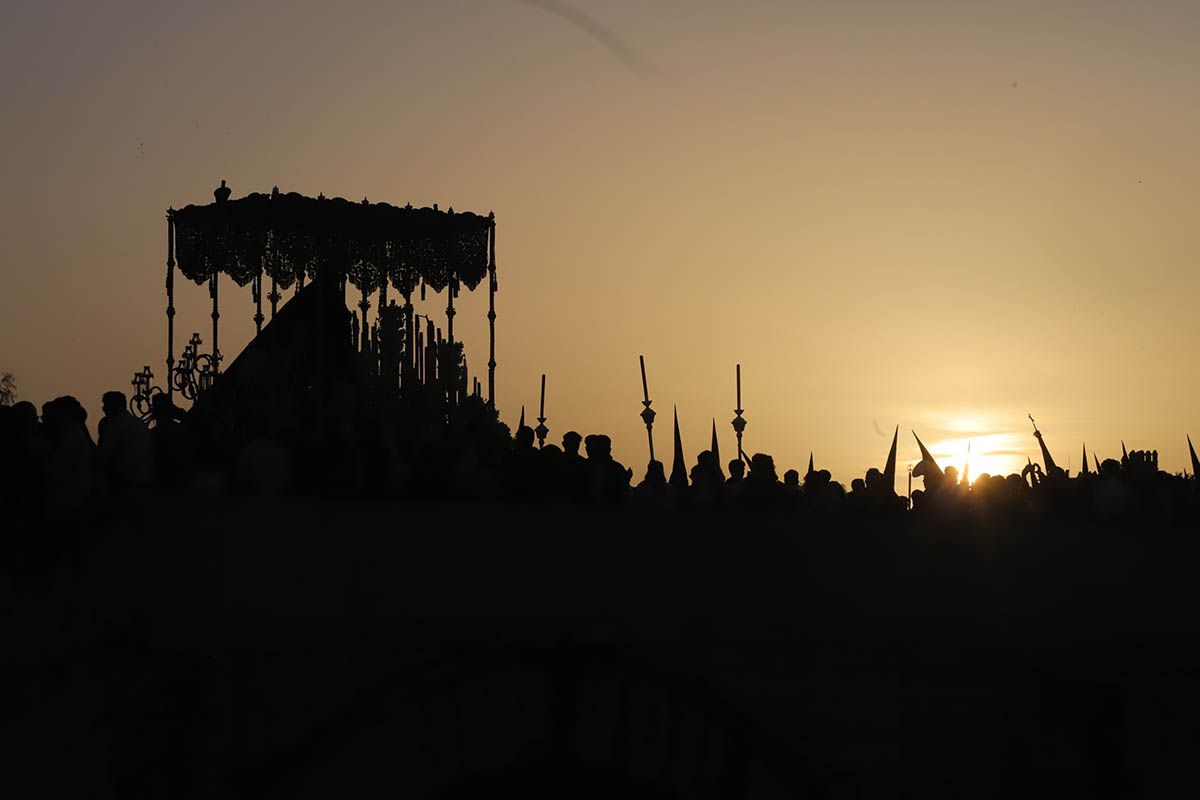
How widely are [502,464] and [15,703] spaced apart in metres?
3.77

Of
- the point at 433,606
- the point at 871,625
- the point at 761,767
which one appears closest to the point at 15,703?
the point at 433,606

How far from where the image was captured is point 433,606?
10.8 meters

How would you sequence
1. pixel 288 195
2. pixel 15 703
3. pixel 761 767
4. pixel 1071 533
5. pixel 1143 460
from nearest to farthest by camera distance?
pixel 15 703 < pixel 761 767 < pixel 1071 533 < pixel 1143 460 < pixel 288 195

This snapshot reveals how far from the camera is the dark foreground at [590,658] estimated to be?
9.38 meters

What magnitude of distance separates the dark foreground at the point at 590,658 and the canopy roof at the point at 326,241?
7397 mm

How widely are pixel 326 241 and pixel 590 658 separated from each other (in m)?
8.65

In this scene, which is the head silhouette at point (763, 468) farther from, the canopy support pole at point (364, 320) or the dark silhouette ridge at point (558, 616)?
the canopy support pole at point (364, 320)

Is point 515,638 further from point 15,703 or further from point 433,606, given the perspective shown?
point 15,703

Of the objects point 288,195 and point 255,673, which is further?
point 288,195

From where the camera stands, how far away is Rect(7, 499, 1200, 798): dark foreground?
938 cm

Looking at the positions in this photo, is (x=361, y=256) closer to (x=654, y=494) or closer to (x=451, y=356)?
(x=451, y=356)

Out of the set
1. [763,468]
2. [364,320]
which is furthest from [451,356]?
[763,468]

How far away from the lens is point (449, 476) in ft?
37.5

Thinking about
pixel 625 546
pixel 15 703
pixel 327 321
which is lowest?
pixel 15 703
